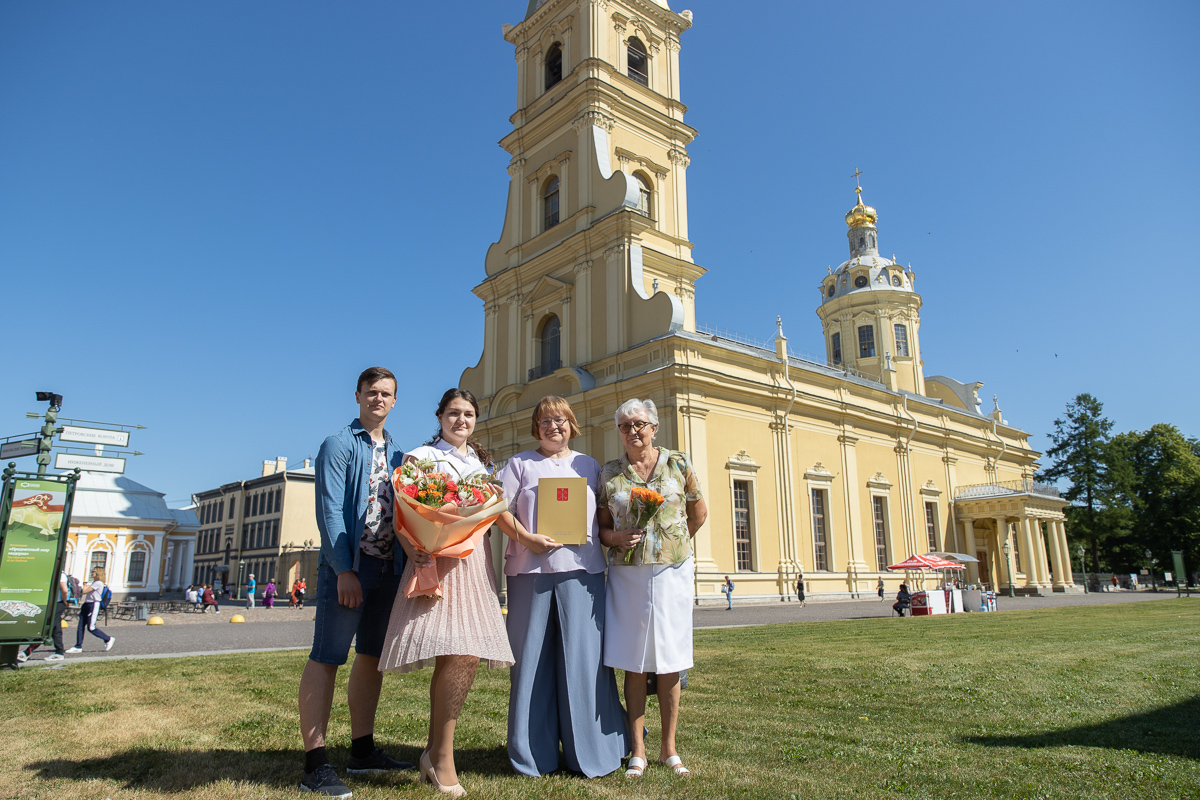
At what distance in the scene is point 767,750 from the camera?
461 centimetres

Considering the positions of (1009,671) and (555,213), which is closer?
(1009,671)

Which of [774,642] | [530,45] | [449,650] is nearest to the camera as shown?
[449,650]

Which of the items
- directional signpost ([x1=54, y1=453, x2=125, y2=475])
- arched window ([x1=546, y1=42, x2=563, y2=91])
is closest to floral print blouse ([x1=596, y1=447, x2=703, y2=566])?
directional signpost ([x1=54, y1=453, x2=125, y2=475])

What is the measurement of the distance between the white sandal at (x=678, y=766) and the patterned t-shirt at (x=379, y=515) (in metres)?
1.95

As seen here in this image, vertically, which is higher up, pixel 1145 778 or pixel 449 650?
pixel 449 650

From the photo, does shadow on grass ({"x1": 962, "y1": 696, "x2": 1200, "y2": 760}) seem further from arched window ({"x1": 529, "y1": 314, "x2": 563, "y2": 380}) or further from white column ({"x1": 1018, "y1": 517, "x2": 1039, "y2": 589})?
white column ({"x1": 1018, "y1": 517, "x2": 1039, "y2": 589})

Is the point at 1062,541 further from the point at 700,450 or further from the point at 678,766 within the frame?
the point at 678,766

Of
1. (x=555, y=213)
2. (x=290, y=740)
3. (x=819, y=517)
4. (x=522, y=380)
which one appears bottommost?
(x=290, y=740)

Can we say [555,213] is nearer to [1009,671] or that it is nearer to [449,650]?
[1009,671]

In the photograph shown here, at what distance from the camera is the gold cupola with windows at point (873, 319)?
4600 centimetres

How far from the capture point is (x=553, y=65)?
34.8 meters

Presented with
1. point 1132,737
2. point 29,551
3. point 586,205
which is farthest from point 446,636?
point 586,205

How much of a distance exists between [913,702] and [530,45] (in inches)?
1395

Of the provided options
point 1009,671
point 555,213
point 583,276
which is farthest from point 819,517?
point 1009,671
